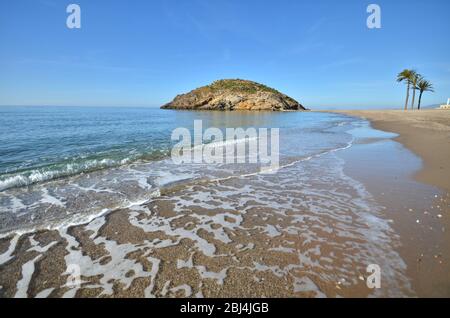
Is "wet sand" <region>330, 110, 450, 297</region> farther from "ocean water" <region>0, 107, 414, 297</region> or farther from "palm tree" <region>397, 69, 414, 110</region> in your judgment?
"palm tree" <region>397, 69, 414, 110</region>

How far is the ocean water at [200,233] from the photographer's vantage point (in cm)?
312

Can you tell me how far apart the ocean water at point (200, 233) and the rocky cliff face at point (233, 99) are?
95.7 metres

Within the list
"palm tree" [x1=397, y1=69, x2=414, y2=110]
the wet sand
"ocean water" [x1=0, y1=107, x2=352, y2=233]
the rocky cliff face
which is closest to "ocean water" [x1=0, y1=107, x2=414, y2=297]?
"ocean water" [x1=0, y1=107, x2=352, y2=233]

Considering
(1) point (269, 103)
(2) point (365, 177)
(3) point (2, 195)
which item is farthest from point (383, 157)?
(1) point (269, 103)

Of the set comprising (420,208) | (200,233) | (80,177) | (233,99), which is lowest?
(200,233)

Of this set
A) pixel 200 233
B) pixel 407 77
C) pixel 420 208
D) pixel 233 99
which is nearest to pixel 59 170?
pixel 200 233

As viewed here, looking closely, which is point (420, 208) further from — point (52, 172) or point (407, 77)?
point (407, 77)

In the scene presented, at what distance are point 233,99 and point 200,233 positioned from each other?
101 m

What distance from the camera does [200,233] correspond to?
14.8ft

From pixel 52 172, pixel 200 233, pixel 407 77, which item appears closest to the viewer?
pixel 200 233

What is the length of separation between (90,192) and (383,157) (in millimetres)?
11478

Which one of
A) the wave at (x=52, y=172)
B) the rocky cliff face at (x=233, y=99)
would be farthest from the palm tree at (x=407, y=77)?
the wave at (x=52, y=172)
